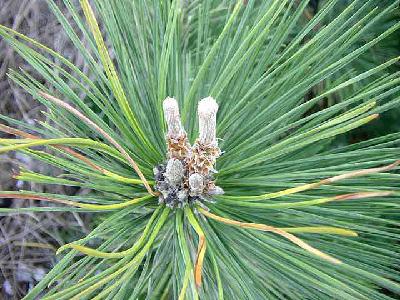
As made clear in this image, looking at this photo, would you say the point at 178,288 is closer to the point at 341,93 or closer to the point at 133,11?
the point at 133,11

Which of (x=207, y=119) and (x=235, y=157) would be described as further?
(x=235, y=157)

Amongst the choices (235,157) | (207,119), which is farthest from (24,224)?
(207,119)

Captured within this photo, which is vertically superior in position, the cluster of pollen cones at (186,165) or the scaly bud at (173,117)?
the scaly bud at (173,117)

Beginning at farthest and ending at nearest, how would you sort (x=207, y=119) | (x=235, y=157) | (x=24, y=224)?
(x=24, y=224) < (x=235, y=157) < (x=207, y=119)

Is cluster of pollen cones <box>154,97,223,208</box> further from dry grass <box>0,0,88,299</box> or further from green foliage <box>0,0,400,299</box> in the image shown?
dry grass <box>0,0,88,299</box>

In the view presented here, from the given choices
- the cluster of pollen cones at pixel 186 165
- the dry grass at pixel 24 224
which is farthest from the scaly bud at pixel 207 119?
the dry grass at pixel 24 224

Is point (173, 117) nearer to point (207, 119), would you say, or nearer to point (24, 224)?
point (207, 119)

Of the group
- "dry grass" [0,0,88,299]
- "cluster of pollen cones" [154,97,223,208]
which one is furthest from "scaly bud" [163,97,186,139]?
"dry grass" [0,0,88,299]

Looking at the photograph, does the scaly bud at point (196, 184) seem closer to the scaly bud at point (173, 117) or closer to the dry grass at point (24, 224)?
the scaly bud at point (173, 117)
